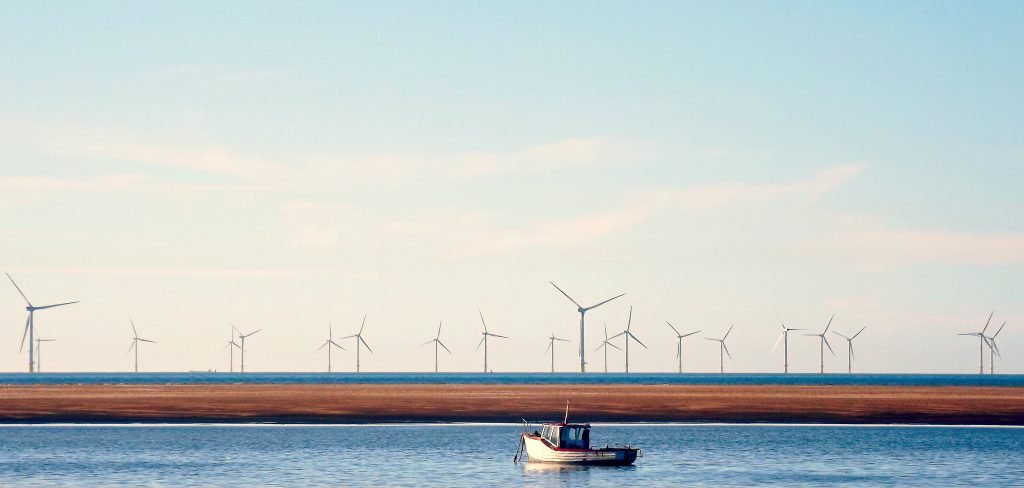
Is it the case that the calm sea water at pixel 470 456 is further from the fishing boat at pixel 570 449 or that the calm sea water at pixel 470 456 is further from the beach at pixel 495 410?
the beach at pixel 495 410

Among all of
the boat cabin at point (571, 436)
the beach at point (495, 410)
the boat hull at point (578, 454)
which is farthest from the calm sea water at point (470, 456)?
the beach at point (495, 410)

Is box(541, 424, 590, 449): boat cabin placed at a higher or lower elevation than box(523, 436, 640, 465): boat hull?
higher

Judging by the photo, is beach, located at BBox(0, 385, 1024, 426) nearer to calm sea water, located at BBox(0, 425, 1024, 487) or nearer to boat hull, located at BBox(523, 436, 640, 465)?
calm sea water, located at BBox(0, 425, 1024, 487)

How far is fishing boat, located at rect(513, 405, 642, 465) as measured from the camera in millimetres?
72625

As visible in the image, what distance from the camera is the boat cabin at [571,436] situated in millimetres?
75000

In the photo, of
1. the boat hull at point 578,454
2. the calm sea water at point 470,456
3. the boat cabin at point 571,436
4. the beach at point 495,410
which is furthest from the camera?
the beach at point 495,410

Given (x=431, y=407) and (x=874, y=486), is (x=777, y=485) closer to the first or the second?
(x=874, y=486)

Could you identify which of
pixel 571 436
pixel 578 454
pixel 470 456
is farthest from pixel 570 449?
pixel 470 456

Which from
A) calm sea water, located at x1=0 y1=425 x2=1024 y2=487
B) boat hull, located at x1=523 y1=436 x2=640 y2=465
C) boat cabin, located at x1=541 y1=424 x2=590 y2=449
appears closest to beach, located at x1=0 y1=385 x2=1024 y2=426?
calm sea water, located at x1=0 y1=425 x2=1024 y2=487

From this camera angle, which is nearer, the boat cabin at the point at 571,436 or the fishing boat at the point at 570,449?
the fishing boat at the point at 570,449

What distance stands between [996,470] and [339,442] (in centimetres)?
4036

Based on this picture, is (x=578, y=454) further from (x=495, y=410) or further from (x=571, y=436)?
(x=495, y=410)

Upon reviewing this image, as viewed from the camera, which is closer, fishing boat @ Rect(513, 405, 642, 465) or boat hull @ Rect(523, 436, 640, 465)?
boat hull @ Rect(523, 436, 640, 465)

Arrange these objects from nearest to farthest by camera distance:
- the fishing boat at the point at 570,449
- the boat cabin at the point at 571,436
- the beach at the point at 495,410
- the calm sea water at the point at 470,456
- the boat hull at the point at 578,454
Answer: the calm sea water at the point at 470,456 < the boat hull at the point at 578,454 < the fishing boat at the point at 570,449 < the boat cabin at the point at 571,436 < the beach at the point at 495,410
